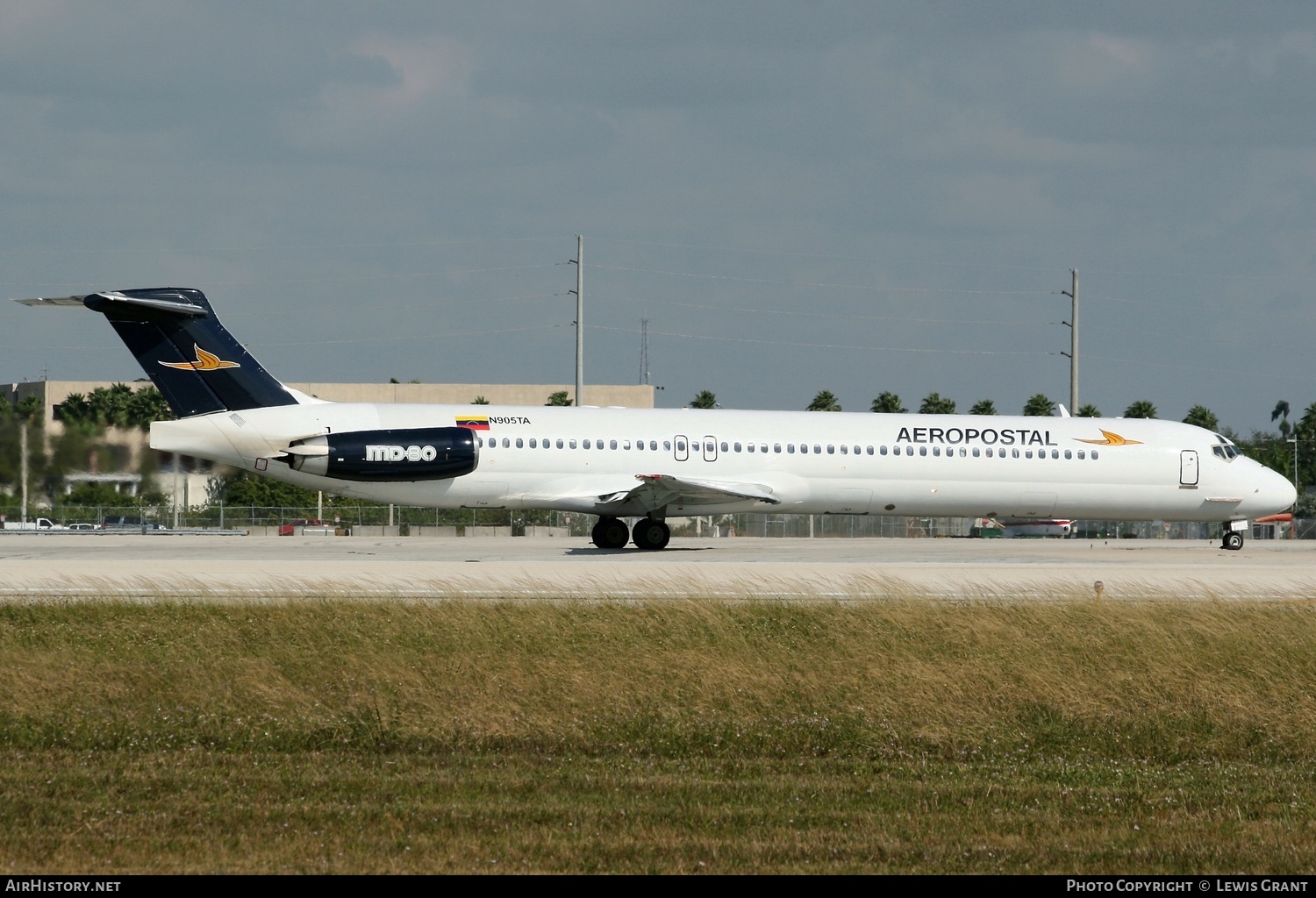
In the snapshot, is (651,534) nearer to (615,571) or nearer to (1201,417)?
(615,571)

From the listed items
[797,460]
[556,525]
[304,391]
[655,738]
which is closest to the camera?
[655,738]

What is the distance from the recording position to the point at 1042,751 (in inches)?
398

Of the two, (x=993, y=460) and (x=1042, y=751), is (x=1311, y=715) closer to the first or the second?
(x=1042, y=751)

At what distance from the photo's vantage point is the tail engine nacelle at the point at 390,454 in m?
28.2

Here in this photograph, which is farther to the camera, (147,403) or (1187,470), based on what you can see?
(147,403)

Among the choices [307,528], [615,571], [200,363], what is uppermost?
[200,363]

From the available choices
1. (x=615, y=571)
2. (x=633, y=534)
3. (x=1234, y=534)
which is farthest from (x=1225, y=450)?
(x=615, y=571)

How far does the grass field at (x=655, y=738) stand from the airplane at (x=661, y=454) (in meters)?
13.3

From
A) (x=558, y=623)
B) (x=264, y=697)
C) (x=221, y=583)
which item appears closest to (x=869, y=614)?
(x=558, y=623)

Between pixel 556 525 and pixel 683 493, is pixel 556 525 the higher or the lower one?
the lower one

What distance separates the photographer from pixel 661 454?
99.8 feet

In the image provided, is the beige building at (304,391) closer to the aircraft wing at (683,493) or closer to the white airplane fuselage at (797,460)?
the white airplane fuselage at (797,460)

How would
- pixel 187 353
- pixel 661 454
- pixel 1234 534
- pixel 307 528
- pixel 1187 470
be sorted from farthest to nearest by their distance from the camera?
1. pixel 307 528
2. pixel 1234 534
3. pixel 1187 470
4. pixel 661 454
5. pixel 187 353

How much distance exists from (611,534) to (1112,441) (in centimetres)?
1248
